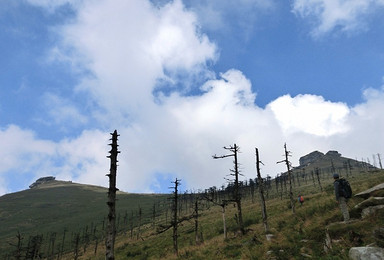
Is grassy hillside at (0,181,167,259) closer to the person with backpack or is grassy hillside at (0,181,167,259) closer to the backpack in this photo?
the person with backpack

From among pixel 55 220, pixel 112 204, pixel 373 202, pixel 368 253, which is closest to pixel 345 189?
pixel 373 202

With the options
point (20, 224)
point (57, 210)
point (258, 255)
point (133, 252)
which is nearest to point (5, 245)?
point (20, 224)

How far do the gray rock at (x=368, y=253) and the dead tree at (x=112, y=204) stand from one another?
9.83 metres

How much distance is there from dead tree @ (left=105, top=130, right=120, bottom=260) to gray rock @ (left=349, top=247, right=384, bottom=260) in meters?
9.83

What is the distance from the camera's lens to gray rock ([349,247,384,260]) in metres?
7.80

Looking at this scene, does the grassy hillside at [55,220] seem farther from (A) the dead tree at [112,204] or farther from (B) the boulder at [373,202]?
(B) the boulder at [373,202]

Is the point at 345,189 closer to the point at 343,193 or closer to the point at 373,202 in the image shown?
the point at 343,193

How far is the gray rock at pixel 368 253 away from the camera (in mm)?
7805

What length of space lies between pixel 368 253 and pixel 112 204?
10.6m

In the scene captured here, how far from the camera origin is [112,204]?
13.0m

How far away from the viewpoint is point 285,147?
3694 centimetres

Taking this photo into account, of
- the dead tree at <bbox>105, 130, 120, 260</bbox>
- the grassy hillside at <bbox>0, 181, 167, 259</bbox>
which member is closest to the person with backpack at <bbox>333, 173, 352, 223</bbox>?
the dead tree at <bbox>105, 130, 120, 260</bbox>

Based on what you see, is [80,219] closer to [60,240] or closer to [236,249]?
[60,240]

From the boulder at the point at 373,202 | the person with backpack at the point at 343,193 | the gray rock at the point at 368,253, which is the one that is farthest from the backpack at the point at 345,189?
the gray rock at the point at 368,253
